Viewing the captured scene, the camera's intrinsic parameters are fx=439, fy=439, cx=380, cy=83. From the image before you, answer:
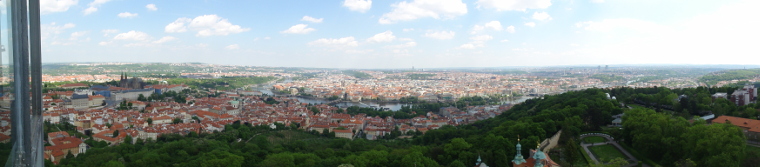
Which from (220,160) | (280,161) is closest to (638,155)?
(280,161)

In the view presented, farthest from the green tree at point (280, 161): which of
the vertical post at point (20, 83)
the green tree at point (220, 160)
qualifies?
the vertical post at point (20, 83)

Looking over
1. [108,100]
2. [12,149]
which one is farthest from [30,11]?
[108,100]

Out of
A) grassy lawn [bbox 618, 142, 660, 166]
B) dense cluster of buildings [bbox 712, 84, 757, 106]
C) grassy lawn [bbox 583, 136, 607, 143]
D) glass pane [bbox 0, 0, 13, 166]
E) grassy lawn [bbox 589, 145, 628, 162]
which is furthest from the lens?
dense cluster of buildings [bbox 712, 84, 757, 106]

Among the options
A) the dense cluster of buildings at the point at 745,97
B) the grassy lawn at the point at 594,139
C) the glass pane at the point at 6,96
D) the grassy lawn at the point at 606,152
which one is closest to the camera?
the glass pane at the point at 6,96

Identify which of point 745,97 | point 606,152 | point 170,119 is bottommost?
point 170,119

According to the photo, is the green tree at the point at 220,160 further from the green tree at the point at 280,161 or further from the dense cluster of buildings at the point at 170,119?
the dense cluster of buildings at the point at 170,119

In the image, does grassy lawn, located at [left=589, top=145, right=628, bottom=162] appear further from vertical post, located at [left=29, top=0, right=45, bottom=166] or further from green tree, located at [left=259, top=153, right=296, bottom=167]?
vertical post, located at [left=29, top=0, right=45, bottom=166]

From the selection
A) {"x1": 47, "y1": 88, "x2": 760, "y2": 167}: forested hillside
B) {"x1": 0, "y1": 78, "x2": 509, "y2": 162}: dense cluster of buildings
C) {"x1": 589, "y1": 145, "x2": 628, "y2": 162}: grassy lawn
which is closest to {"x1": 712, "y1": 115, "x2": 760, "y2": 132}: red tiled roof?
{"x1": 47, "y1": 88, "x2": 760, "y2": 167}: forested hillside

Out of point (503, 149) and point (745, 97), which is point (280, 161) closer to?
point (503, 149)
